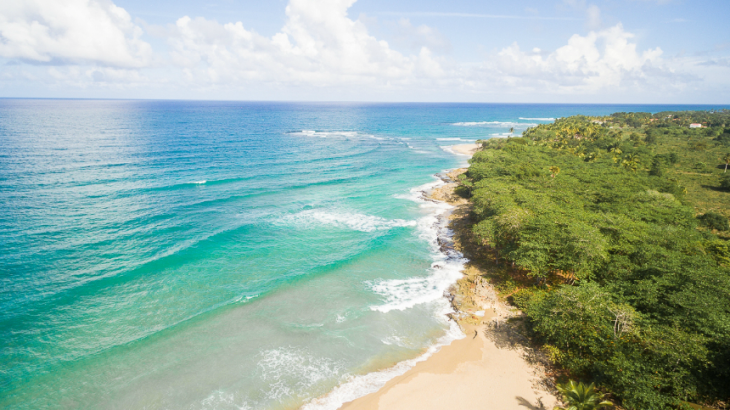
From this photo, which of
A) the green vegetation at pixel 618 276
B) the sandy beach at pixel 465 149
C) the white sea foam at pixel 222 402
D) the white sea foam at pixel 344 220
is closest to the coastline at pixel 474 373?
the green vegetation at pixel 618 276

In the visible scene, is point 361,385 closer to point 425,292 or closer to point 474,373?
point 474,373

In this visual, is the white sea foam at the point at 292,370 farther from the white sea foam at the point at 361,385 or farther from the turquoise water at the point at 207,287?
the white sea foam at the point at 361,385

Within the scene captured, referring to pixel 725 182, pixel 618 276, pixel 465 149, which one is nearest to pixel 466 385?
pixel 618 276

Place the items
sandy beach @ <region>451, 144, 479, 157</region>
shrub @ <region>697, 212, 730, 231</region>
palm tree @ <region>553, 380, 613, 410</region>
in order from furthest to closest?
sandy beach @ <region>451, 144, 479, 157</region>, shrub @ <region>697, 212, 730, 231</region>, palm tree @ <region>553, 380, 613, 410</region>

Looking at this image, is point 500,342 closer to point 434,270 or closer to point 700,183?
point 434,270

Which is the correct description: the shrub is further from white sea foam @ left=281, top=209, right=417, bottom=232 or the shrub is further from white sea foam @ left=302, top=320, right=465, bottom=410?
white sea foam @ left=302, top=320, right=465, bottom=410

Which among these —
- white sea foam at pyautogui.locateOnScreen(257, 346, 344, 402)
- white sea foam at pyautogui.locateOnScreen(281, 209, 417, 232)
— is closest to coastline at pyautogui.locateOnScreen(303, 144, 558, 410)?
white sea foam at pyautogui.locateOnScreen(257, 346, 344, 402)

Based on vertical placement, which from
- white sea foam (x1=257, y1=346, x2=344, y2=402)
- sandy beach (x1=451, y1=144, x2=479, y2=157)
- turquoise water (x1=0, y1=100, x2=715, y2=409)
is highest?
sandy beach (x1=451, y1=144, x2=479, y2=157)

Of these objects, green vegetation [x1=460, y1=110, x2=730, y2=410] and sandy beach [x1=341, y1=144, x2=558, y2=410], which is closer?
green vegetation [x1=460, y1=110, x2=730, y2=410]
